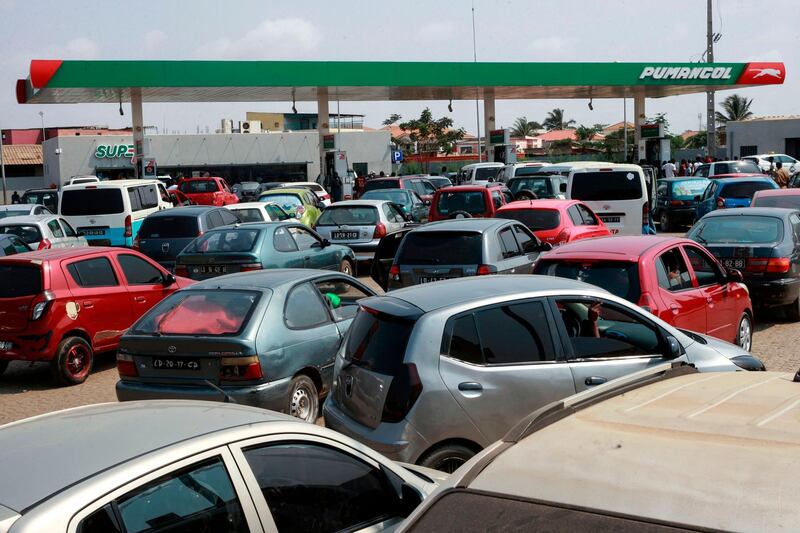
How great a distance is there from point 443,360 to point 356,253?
13.4 metres

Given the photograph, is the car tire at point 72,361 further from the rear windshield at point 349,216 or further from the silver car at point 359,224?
the rear windshield at point 349,216

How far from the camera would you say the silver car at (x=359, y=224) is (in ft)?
63.7

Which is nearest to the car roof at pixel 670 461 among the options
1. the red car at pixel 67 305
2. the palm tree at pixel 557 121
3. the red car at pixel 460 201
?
the red car at pixel 67 305

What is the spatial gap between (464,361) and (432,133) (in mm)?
81320

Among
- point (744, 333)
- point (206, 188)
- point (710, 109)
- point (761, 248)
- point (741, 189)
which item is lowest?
point (744, 333)

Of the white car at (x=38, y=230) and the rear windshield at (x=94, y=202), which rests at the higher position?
the rear windshield at (x=94, y=202)

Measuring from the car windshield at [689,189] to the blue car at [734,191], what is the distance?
3.33 metres

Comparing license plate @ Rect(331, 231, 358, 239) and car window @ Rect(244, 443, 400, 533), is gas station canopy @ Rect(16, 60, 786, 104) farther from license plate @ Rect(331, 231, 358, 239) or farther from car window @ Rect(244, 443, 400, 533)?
car window @ Rect(244, 443, 400, 533)

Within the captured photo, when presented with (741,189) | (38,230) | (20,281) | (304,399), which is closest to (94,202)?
(38,230)

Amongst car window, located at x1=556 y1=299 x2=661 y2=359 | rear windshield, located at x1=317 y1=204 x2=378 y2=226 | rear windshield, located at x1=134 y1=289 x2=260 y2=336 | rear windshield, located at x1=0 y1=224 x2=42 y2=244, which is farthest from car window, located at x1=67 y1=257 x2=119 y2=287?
rear windshield, located at x1=317 y1=204 x2=378 y2=226

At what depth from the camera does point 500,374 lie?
635cm

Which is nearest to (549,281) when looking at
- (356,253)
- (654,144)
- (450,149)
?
(356,253)

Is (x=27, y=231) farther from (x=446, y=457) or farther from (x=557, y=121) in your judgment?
(x=557, y=121)

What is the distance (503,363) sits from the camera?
6.41m
